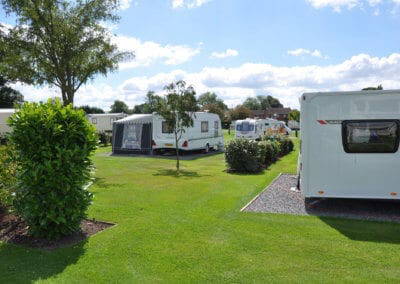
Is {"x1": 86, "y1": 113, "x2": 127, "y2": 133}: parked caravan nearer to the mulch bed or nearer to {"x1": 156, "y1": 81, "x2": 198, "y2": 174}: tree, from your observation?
{"x1": 156, "y1": 81, "x2": 198, "y2": 174}: tree

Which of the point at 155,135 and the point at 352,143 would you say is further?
the point at 155,135

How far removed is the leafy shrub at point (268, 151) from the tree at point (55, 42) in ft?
22.2

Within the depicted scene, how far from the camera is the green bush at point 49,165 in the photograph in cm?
568

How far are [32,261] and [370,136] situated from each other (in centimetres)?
600

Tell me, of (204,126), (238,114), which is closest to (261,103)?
(238,114)

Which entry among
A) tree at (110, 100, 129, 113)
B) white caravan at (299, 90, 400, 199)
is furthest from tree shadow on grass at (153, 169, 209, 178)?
tree at (110, 100, 129, 113)

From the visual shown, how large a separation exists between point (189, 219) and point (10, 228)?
293 centimetres

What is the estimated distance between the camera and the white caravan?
7.37m

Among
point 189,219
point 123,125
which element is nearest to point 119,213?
point 189,219

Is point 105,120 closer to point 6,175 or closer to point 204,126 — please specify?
point 204,126

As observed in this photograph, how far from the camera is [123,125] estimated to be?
74.7 ft

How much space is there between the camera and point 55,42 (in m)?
12.6

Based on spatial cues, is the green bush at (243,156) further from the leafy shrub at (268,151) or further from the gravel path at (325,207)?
the gravel path at (325,207)

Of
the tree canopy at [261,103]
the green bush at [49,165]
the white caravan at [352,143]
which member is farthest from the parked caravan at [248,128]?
the tree canopy at [261,103]
